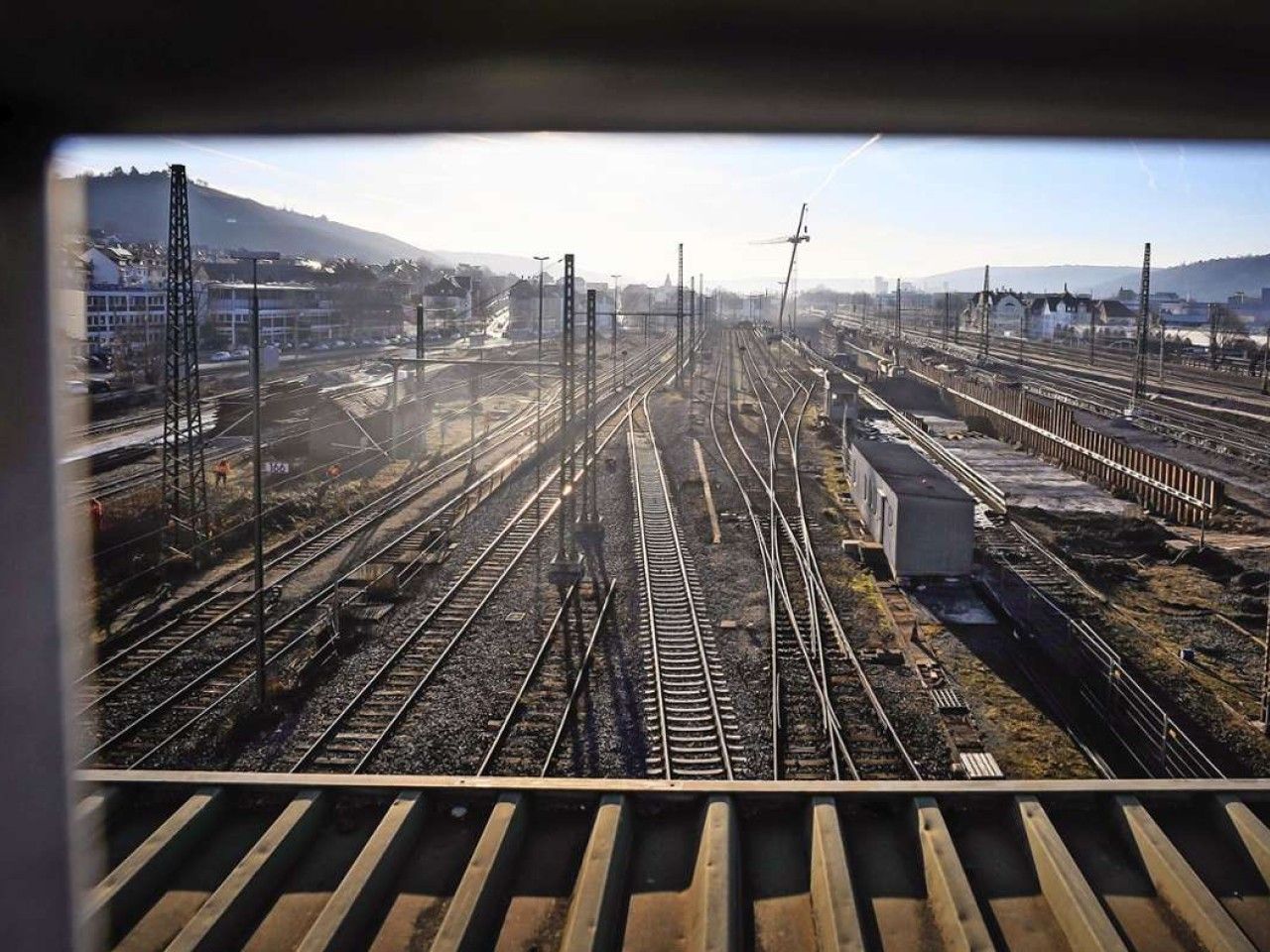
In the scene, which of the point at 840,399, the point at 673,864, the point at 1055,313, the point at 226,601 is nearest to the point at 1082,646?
the point at 673,864

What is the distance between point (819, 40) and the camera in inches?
42.2

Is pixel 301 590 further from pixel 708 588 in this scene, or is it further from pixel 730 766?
pixel 730 766

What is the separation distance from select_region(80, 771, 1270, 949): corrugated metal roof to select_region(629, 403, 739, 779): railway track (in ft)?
9.88

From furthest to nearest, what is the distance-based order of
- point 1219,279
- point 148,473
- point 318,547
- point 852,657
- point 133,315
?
point 1219,279 → point 133,315 → point 148,473 → point 318,547 → point 852,657

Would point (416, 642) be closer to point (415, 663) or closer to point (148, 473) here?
point (415, 663)

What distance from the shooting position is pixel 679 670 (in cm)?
598

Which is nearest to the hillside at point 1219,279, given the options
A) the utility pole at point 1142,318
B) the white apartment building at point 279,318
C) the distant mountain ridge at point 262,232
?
the distant mountain ridge at point 262,232

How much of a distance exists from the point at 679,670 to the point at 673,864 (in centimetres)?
441

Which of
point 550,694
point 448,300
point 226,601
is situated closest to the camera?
point 550,694

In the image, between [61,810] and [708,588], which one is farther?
[708,588]

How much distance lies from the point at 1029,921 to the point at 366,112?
1510 millimetres

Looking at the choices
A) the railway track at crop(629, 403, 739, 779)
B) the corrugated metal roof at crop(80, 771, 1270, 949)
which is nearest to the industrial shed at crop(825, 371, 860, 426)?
the railway track at crop(629, 403, 739, 779)

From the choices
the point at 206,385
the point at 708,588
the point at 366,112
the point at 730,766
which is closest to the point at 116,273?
the point at 206,385

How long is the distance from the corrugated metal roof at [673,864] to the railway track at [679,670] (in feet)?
9.88
